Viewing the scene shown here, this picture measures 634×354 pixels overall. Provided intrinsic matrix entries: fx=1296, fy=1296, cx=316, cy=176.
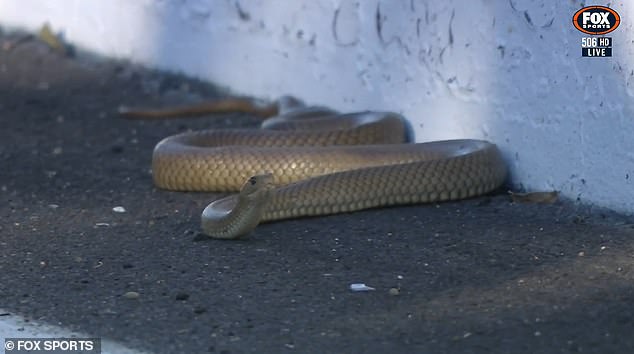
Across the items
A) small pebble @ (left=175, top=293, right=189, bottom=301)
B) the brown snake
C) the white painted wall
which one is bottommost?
small pebble @ (left=175, top=293, right=189, bottom=301)

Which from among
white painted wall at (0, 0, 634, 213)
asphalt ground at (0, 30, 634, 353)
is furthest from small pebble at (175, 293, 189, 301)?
white painted wall at (0, 0, 634, 213)

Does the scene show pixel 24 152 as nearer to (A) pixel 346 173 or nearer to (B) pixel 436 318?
(A) pixel 346 173

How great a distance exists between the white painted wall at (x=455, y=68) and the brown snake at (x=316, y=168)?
0.21m

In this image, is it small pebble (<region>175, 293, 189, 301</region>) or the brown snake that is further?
the brown snake

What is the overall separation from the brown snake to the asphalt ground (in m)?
0.08

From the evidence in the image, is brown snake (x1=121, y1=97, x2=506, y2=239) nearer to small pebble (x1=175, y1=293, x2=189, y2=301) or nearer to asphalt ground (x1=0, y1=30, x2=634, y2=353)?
asphalt ground (x1=0, y1=30, x2=634, y2=353)

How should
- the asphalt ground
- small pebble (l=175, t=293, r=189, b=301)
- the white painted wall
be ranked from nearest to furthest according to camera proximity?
the asphalt ground
small pebble (l=175, t=293, r=189, b=301)
the white painted wall

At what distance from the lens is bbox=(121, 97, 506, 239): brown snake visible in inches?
239

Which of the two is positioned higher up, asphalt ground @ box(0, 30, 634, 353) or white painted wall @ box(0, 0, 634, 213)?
white painted wall @ box(0, 0, 634, 213)

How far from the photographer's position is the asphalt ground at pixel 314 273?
4477 mm

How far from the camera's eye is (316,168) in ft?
22.2

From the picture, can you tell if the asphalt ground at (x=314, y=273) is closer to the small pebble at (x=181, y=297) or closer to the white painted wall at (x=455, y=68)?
the small pebble at (x=181, y=297)

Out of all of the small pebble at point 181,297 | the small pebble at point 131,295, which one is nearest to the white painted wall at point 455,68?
the small pebble at point 181,297

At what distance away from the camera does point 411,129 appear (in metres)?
7.37
